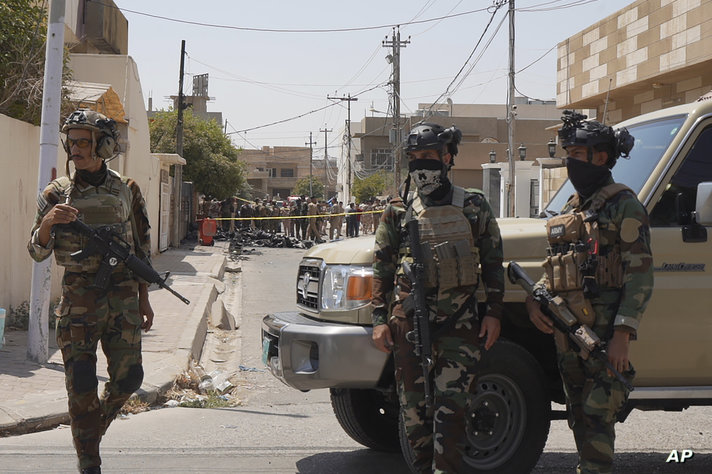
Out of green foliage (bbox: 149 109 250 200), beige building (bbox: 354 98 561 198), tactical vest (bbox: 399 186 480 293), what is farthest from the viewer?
beige building (bbox: 354 98 561 198)

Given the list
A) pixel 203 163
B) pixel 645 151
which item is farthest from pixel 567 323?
pixel 203 163

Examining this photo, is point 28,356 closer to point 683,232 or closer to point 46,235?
point 46,235

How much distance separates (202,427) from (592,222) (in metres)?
3.62

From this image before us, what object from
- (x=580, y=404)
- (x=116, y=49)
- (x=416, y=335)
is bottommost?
(x=580, y=404)

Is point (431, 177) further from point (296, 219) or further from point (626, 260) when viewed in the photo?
point (296, 219)

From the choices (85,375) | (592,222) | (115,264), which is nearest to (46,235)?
(115,264)

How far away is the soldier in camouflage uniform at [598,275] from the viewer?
385 cm

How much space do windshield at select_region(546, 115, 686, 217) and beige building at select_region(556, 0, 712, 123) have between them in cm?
1368

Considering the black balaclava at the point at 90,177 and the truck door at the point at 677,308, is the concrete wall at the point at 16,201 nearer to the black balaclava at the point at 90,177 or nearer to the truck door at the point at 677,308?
the black balaclava at the point at 90,177

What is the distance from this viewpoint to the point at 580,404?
4.04 metres

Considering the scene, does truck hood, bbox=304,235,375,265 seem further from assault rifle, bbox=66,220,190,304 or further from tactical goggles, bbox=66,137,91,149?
tactical goggles, bbox=66,137,91,149

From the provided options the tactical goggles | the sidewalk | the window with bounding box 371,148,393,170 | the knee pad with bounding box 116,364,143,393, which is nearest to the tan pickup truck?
the knee pad with bounding box 116,364,143,393

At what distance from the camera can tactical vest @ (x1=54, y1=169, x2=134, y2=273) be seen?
14.9ft

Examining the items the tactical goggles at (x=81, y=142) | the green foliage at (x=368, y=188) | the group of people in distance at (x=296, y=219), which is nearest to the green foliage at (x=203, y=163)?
the group of people in distance at (x=296, y=219)
